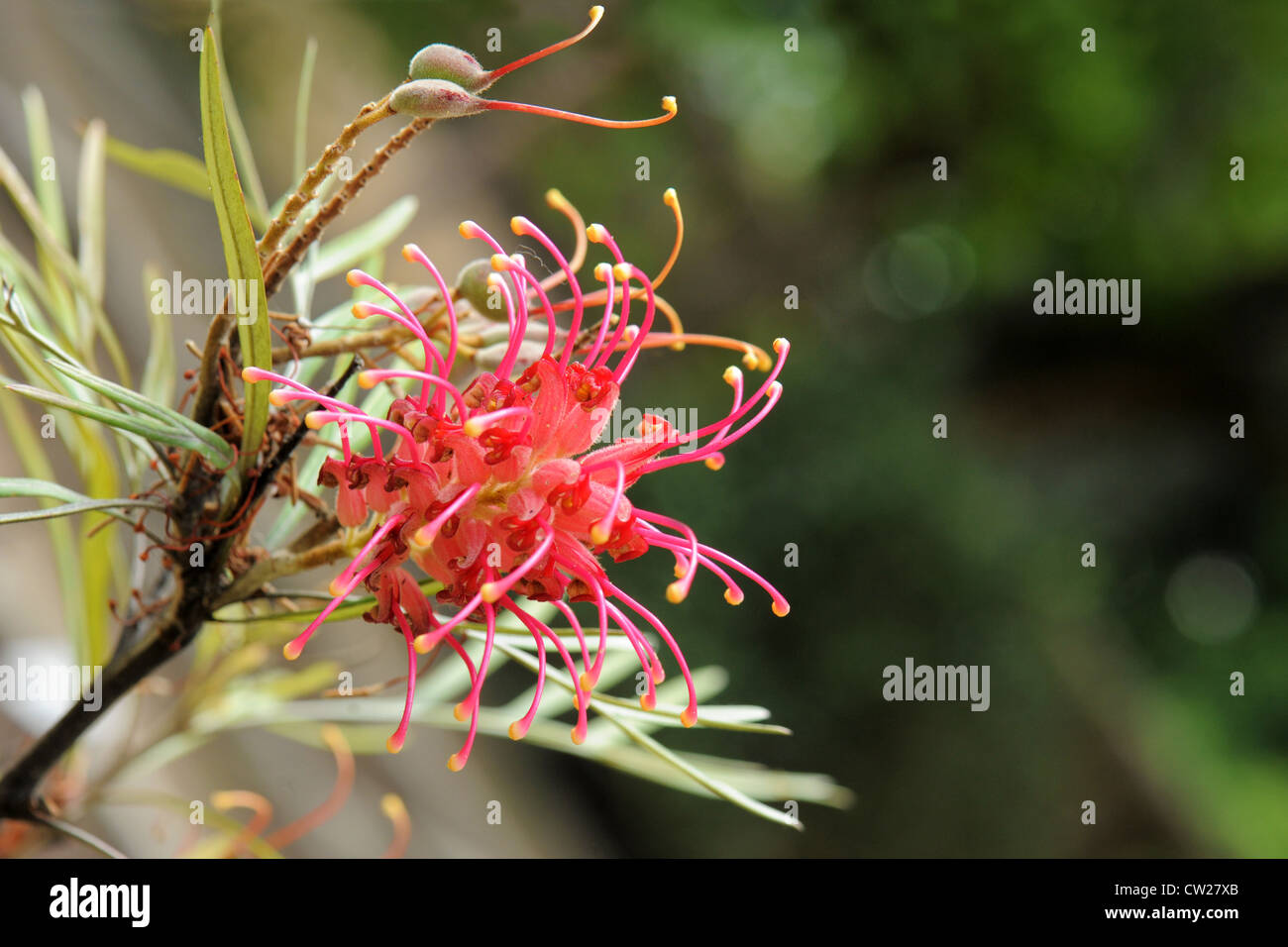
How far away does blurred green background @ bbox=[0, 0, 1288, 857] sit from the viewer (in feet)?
5.86

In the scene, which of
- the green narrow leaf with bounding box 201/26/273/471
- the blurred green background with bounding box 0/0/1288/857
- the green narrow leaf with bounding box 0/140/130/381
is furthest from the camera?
the blurred green background with bounding box 0/0/1288/857

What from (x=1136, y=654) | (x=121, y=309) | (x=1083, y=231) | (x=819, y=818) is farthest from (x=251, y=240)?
(x=1136, y=654)

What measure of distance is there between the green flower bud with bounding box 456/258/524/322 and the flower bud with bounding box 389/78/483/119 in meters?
0.05

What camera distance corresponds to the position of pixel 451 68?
27 centimetres

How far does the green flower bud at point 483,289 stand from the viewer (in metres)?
0.30

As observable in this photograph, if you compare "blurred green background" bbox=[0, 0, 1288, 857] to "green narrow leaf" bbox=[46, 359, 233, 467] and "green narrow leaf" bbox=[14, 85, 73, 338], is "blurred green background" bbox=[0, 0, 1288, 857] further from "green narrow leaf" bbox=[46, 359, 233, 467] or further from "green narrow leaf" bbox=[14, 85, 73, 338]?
"green narrow leaf" bbox=[46, 359, 233, 467]

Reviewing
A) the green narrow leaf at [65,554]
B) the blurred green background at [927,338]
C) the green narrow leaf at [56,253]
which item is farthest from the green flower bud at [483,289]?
the blurred green background at [927,338]

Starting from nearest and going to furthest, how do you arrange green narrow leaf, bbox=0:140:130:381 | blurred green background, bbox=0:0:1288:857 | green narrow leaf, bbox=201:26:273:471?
green narrow leaf, bbox=201:26:273:471 → green narrow leaf, bbox=0:140:130:381 → blurred green background, bbox=0:0:1288:857

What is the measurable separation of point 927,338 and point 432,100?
85.4 inches

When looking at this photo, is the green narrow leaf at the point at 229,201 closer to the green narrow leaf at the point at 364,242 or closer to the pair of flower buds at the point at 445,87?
the pair of flower buds at the point at 445,87

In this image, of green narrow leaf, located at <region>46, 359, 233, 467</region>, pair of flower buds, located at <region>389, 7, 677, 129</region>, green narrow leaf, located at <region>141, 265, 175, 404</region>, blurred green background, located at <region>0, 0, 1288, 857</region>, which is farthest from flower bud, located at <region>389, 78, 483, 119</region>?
blurred green background, located at <region>0, 0, 1288, 857</region>

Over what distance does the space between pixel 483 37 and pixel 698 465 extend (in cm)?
108

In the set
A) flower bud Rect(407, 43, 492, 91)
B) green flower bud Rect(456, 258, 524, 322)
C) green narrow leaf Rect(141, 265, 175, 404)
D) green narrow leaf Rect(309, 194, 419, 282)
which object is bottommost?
green flower bud Rect(456, 258, 524, 322)

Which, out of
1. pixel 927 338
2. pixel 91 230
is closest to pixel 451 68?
pixel 91 230
